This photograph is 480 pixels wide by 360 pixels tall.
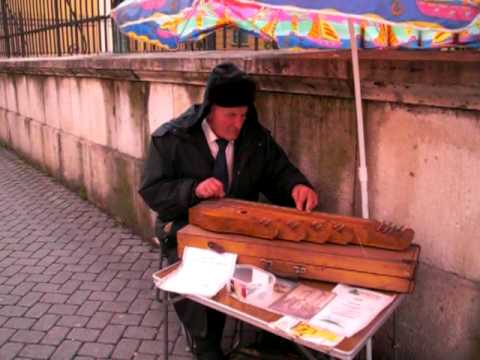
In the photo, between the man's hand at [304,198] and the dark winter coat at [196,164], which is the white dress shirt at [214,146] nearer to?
the dark winter coat at [196,164]

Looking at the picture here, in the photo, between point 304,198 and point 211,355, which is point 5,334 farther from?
point 304,198

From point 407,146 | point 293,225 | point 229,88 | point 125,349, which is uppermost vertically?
point 229,88

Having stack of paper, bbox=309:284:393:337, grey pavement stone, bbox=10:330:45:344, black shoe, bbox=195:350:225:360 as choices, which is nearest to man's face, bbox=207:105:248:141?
stack of paper, bbox=309:284:393:337

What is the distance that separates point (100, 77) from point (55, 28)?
2.85 meters

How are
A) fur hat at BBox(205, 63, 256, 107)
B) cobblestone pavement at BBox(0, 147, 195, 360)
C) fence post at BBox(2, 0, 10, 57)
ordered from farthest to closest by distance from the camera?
1. fence post at BBox(2, 0, 10, 57)
2. cobblestone pavement at BBox(0, 147, 195, 360)
3. fur hat at BBox(205, 63, 256, 107)

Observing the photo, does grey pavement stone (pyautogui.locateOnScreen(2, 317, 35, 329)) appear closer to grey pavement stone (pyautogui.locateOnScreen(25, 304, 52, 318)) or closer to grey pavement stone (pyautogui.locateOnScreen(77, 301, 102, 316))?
grey pavement stone (pyautogui.locateOnScreen(25, 304, 52, 318))

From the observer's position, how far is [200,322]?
296 centimetres

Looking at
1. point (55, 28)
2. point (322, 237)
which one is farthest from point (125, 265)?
point (55, 28)

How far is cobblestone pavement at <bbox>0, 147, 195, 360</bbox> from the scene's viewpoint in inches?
137

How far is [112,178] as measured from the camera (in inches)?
229

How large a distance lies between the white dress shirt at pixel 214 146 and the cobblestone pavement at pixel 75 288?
1.16m

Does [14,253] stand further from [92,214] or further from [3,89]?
[3,89]

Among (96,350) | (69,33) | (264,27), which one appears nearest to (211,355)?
(96,350)

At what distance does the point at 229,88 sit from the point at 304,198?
0.68 metres
